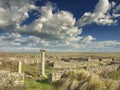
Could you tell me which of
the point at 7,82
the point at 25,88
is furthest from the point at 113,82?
the point at 7,82

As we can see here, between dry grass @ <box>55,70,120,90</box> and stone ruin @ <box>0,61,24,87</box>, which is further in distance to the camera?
stone ruin @ <box>0,61,24,87</box>

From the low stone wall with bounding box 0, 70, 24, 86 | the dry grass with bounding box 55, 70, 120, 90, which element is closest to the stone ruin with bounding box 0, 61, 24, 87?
the low stone wall with bounding box 0, 70, 24, 86

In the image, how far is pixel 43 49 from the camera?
26.0 metres

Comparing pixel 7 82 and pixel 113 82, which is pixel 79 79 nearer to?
pixel 113 82

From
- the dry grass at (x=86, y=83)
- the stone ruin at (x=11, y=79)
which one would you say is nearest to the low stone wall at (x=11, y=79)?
the stone ruin at (x=11, y=79)

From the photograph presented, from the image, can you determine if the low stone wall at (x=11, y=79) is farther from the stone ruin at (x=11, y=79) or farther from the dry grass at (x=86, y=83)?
the dry grass at (x=86, y=83)

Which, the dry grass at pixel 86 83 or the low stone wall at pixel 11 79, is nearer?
the dry grass at pixel 86 83

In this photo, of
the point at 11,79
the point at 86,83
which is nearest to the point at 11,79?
the point at 11,79

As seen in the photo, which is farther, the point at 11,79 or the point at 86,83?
the point at 11,79

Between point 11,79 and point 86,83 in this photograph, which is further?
point 11,79

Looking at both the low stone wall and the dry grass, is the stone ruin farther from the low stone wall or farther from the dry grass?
the dry grass

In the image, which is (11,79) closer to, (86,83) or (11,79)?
(11,79)

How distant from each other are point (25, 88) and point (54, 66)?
1633 centimetres

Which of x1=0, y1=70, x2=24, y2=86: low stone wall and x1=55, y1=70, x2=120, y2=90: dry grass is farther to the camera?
x1=0, y1=70, x2=24, y2=86: low stone wall
